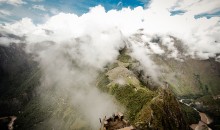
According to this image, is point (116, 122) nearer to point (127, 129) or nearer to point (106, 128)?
point (106, 128)

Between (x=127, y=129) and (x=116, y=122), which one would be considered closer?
(x=127, y=129)

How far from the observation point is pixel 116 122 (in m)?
145

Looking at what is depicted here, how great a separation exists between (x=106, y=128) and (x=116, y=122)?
700cm

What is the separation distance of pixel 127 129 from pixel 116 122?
73.8 ft

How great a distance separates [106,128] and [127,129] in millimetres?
23053

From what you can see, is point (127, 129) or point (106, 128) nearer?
point (127, 129)

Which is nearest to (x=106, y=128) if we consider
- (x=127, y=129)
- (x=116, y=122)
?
(x=116, y=122)

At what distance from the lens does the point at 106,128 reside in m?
142

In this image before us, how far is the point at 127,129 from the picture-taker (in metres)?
123
